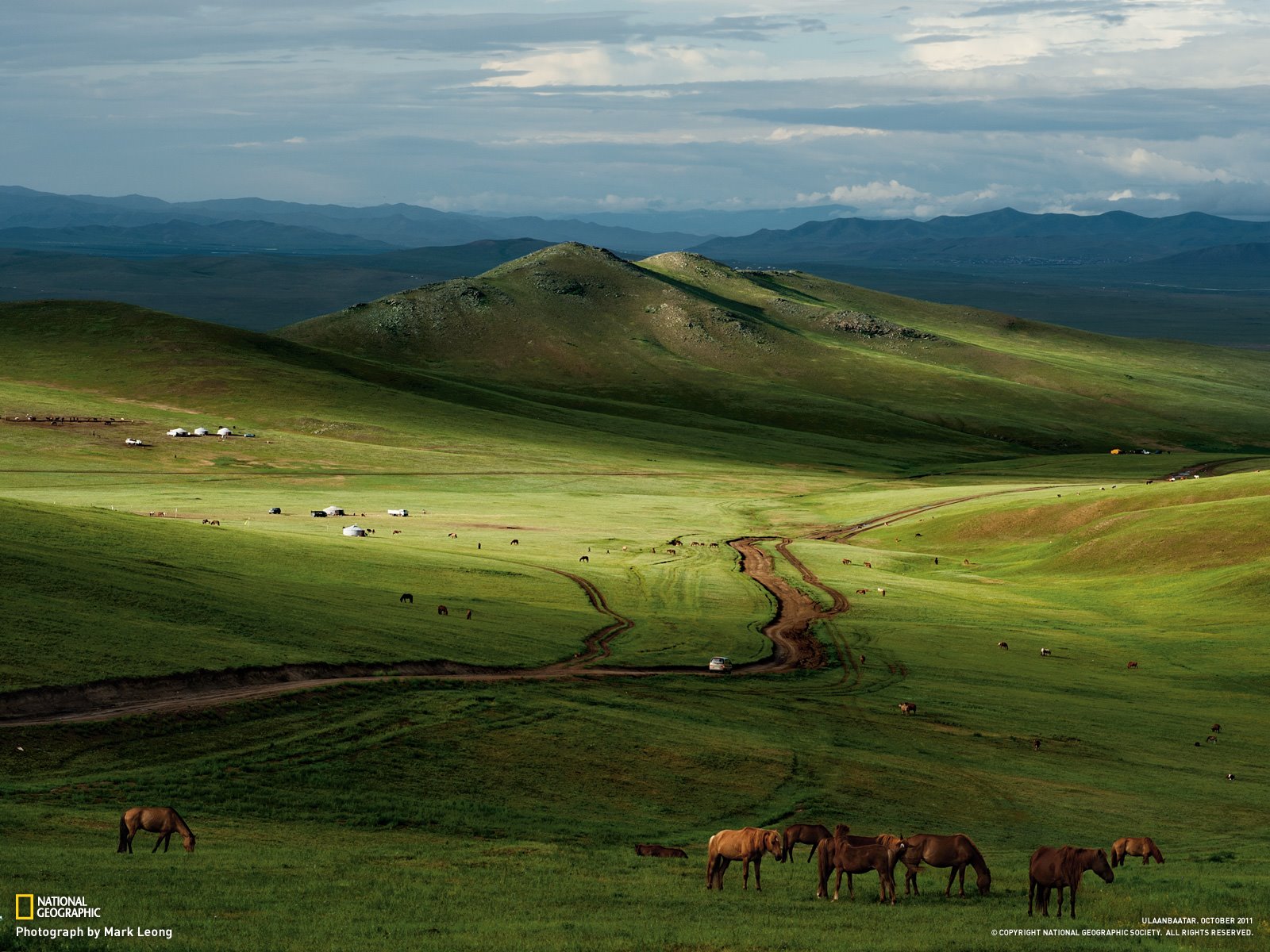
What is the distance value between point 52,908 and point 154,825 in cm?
660

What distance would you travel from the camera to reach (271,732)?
42531 mm

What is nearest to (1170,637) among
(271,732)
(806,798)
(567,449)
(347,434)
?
(806,798)

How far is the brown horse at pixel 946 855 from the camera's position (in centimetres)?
2816

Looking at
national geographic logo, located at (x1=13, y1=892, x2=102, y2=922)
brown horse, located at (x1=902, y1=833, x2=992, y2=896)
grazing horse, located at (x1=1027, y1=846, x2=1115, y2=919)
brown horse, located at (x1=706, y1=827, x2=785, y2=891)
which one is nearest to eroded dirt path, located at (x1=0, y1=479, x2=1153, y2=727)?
national geographic logo, located at (x1=13, y1=892, x2=102, y2=922)

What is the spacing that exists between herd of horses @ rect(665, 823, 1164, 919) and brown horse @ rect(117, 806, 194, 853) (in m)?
13.4

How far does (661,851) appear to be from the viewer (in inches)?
1329

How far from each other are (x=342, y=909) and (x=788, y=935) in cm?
969

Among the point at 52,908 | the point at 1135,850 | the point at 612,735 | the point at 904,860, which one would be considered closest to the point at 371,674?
the point at 612,735

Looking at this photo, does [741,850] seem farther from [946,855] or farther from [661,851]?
[661,851]

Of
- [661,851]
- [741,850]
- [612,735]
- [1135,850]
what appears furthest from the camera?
[612,735]

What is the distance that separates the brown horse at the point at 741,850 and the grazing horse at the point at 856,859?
133cm

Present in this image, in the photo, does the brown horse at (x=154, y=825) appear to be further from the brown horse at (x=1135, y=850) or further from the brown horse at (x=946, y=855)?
the brown horse at (x=1135, y=850)

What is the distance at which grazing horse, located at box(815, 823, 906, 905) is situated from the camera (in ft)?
89.7

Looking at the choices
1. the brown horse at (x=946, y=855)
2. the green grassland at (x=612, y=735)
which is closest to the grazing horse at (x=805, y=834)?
the green grassland at (x=612, y=735)
